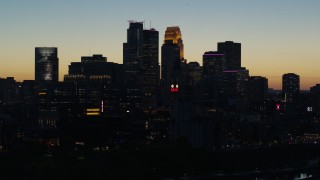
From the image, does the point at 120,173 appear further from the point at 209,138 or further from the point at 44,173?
the point at 209,138

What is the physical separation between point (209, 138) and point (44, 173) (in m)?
58.6

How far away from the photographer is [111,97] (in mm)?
195750

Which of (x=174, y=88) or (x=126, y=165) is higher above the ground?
(x=174, y=88)

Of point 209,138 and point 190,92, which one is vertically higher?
point 190,92

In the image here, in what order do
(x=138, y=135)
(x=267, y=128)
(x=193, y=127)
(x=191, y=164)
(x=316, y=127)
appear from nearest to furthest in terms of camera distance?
(x=191, y=164)
(x=193, y=127)
(x=138, y=135)
(x=267, y=128)
(x=316, y=127)

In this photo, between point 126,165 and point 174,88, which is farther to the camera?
point 174,88

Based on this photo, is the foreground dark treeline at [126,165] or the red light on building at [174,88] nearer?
the foreground dark treeline at [126,165]

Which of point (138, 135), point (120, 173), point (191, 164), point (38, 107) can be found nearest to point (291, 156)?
point (138, 135)

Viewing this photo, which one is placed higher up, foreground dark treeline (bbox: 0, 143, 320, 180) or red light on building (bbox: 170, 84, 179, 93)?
red light on building (bbox: 170, 84, 179, 93)

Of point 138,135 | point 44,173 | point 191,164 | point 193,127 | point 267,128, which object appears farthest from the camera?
point 267,128

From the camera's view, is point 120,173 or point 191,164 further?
point 191,164

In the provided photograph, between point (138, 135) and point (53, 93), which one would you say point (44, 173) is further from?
point (53, 93)

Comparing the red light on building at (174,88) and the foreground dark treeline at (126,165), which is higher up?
the red light on building at (174,88)

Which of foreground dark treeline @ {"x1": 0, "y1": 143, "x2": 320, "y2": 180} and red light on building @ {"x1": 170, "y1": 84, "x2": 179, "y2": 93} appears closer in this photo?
foreground dark treeline @ {"x1": 0, "y1": 143, "x2": 320, "y2": 180}
